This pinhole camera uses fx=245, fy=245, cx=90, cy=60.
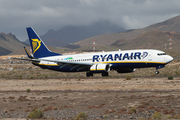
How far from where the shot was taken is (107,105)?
17984 mm

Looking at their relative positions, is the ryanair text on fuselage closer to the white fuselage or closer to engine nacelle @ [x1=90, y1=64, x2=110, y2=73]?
the white fuselage

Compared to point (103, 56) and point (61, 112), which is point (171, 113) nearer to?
point (61, 112)

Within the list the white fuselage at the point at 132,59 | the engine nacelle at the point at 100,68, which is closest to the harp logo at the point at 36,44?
the white fuselage at the point at 132,59

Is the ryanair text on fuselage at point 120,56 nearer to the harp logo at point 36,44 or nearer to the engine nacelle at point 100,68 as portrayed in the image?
the engine nacelle at point 100,68

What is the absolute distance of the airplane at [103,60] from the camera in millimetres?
38281

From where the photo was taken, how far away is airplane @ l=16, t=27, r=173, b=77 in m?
38.3

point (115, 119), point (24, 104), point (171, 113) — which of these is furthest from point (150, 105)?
point (24, 104)

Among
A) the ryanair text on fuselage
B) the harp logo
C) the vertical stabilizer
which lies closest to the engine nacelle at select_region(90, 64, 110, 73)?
the ryanair text on fuselage

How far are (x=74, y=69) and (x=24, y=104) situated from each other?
80.8 ft

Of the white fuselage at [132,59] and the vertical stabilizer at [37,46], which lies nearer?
the white fuselage at [132,59]

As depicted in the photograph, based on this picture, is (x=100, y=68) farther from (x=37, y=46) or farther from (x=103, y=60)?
(x=37, y=46)

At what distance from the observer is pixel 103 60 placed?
41.3m

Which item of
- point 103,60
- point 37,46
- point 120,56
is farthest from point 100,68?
point 37,46

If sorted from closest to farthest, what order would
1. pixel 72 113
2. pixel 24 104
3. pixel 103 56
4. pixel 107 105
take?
pixel 72 113, pixel 107 105, pixel 24 104, pixel 103 56
